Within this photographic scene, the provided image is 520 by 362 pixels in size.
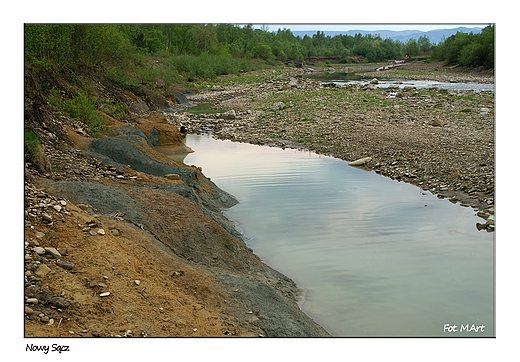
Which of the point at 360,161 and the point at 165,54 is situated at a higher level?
the point at 165,54

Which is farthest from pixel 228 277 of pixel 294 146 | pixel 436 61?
pixel 436 61

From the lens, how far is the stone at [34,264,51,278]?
12.8ft

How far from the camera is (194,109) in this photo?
2791 cm

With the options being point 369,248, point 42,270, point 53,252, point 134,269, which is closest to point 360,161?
point 369,248

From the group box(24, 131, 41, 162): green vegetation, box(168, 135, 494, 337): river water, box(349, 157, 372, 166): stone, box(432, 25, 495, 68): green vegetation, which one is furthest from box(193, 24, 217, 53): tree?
box(24, 131, 41, 162): green vegetation

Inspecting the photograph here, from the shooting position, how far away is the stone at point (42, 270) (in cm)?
390

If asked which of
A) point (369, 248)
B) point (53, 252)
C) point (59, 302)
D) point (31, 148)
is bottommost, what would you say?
point (369, 248)

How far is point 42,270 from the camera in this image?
155 inches

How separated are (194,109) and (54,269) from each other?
80.9 feet

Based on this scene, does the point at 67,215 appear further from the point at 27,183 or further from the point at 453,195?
the point at 453,195

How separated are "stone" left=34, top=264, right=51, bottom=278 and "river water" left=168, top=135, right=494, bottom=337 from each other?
331cm

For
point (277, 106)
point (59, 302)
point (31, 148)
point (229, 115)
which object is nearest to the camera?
point (59, 302)

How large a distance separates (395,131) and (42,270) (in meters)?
15.8

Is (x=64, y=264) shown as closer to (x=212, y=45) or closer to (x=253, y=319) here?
(x=253, y=319)
